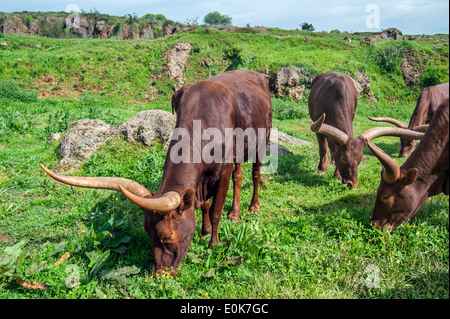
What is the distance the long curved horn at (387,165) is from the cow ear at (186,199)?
7.40ft

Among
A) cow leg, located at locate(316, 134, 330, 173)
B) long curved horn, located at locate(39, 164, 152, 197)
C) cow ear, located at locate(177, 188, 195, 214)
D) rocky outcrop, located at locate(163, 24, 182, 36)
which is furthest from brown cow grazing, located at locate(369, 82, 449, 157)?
rocky outcrop, located at locate(163, 24, 182, 36)

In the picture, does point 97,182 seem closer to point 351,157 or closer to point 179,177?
point 179,177

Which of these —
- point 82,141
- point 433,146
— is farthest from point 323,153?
point 82,141

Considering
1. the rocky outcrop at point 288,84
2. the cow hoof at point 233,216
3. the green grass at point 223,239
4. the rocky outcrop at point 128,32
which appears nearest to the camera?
the green grass at point 223,239

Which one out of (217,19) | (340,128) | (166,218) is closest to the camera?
(166,218)

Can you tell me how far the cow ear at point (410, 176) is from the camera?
3867 mm

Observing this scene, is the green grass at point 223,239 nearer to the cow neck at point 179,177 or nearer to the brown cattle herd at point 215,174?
the brown cattle herd at point 215,174

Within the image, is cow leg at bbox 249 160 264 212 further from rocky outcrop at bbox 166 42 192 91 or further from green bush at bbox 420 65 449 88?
green bush at bbox 420 65 449 88

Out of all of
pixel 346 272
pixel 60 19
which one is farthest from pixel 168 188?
pixel 60 19

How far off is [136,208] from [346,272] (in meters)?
3.37

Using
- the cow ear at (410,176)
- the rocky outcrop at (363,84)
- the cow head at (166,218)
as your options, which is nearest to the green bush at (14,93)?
the cow head at (166,218)

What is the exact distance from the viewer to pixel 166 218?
3.51 metres

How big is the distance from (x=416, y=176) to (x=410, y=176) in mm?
63
